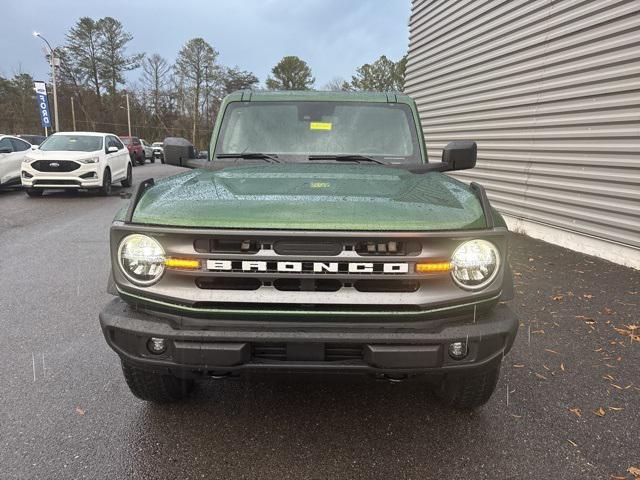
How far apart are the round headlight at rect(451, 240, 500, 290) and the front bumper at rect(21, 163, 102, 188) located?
1228 cm

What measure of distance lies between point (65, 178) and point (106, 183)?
1251mm

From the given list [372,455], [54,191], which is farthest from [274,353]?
[54,191]

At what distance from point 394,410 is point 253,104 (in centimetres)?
249

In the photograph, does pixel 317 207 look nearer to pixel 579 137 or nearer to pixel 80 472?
pixel 80 472

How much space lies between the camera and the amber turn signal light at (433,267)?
2010 millimetres

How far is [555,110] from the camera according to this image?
6.93m

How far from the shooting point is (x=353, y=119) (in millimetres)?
3492

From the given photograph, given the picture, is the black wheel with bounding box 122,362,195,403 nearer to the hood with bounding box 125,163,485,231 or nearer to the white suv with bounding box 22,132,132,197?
the hood with bounding box 125,163,485,231

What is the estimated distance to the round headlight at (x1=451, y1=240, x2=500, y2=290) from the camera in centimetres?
204

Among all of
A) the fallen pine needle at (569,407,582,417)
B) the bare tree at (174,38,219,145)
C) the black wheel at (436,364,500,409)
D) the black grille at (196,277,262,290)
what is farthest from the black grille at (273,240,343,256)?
the bare tree at (174,38,219,145)

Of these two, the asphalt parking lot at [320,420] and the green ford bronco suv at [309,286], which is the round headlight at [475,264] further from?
the asphalt parking lot at [320,420]

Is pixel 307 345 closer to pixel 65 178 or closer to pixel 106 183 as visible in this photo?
pixel 65 178

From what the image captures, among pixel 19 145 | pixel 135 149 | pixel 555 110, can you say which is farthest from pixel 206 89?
pixel 555 110

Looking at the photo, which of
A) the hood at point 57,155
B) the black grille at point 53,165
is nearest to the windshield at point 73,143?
the hood at point 57,155
